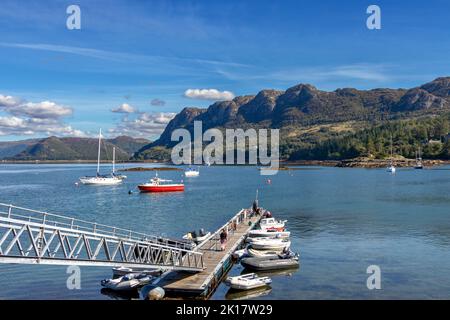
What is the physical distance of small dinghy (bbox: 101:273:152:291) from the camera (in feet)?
134

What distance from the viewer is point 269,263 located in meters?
49.8

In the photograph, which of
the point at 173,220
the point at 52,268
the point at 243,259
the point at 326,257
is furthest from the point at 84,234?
the point at 173,220

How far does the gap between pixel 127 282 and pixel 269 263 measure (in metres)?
16.5

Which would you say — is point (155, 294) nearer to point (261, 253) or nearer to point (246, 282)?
point (246, 282)

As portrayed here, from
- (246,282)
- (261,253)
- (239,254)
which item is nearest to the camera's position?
(246,282)

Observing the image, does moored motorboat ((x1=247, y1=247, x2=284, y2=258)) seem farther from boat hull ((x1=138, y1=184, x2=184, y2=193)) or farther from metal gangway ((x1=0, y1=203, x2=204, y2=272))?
boat hull ((x1=138, y1=184, x2=184, y2=193))

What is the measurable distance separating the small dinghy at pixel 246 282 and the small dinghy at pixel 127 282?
787cm

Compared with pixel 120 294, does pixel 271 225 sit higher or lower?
higher

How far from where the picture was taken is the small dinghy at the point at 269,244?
5809cm

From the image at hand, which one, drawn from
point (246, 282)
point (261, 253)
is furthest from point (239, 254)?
point (246, 282)

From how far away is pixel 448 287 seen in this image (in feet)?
140

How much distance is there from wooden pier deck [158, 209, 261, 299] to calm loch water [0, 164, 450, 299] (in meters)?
1.61

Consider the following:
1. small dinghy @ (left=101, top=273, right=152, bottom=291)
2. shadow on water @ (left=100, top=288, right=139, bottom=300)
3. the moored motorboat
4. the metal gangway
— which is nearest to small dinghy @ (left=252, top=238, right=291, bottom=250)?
the moored motorboat

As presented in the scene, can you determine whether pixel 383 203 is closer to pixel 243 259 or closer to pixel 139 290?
pixel 243 259
